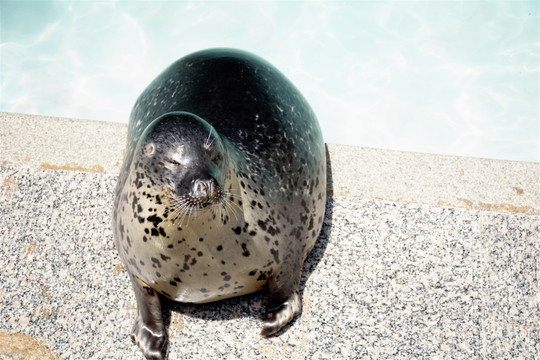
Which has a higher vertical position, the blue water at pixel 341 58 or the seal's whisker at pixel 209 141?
the seal's whisker at pixel 209 141

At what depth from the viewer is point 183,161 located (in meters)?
2.23

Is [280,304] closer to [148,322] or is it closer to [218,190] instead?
[148,322]

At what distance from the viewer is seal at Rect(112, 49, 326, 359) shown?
229 cm

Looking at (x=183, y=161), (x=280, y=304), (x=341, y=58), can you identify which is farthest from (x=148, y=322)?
(x=341, y=58)

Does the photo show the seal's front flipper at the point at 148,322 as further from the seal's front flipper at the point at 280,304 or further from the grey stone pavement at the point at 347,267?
the seal's front flipper at the point at 280,304

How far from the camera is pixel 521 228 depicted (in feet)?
10.8

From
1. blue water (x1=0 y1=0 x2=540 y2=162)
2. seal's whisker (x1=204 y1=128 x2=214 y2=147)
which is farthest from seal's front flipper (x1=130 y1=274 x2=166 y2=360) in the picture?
blue water (x1=0 y1=0 x2=540 y2=162)

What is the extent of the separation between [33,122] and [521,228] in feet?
9.53

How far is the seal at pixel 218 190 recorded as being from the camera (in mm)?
2291

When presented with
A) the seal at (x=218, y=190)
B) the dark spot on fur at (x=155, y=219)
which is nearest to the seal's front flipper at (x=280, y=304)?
the seal at (x=218, y=190)

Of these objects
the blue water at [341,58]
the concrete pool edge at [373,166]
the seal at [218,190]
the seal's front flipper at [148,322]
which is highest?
the seal at [218,190]

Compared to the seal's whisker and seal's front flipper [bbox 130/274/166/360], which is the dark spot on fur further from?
seal's front flipper [bbox 130/274/166/360]

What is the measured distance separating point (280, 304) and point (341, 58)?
3.62 metres

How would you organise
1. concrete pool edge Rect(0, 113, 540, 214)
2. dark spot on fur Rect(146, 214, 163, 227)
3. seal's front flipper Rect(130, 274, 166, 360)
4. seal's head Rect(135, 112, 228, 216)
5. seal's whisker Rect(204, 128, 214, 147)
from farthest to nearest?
concrete pool edge Rect(0, 113, 540, 214), seal's front flipper Rect(130, 274, 166, 360), dark spot on fur Rect(146, 214, 163, 227), seal's whisker Rect(204, 128, 214, 147), seal's head Rect(135, 112, 228, 216)
